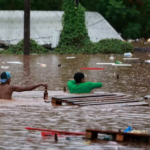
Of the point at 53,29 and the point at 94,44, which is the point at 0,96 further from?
the point at 53,29

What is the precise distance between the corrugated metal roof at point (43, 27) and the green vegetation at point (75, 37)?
788mm

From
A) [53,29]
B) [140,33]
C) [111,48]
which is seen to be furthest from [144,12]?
[111,48]

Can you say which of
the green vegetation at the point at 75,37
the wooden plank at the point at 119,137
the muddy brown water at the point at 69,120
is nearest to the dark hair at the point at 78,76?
the muddy brown water at the point at 69,120

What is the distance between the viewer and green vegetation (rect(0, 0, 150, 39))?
45.4m

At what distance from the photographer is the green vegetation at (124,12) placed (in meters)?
45.4

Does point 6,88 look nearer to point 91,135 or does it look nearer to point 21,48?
point 91,135

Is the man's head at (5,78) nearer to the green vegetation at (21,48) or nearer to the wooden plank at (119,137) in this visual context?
the wooden plank at (119,137)

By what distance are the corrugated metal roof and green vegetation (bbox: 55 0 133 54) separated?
79 cm

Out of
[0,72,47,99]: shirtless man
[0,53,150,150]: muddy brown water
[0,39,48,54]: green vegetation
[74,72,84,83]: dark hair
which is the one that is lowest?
[0,53,150,150]: muddy brown water

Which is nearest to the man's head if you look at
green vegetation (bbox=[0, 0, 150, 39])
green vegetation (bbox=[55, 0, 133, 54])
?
green vegetation (bbox=[55, 0, 133, 54])

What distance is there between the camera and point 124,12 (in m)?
45.2

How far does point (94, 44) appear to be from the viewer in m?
35.6

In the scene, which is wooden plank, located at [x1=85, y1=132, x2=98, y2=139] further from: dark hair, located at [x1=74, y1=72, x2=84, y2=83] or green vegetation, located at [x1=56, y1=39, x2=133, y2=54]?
green vegetation, located at [x1=56, y1=39, x2=133, y2=54]

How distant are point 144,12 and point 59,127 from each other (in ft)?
138
